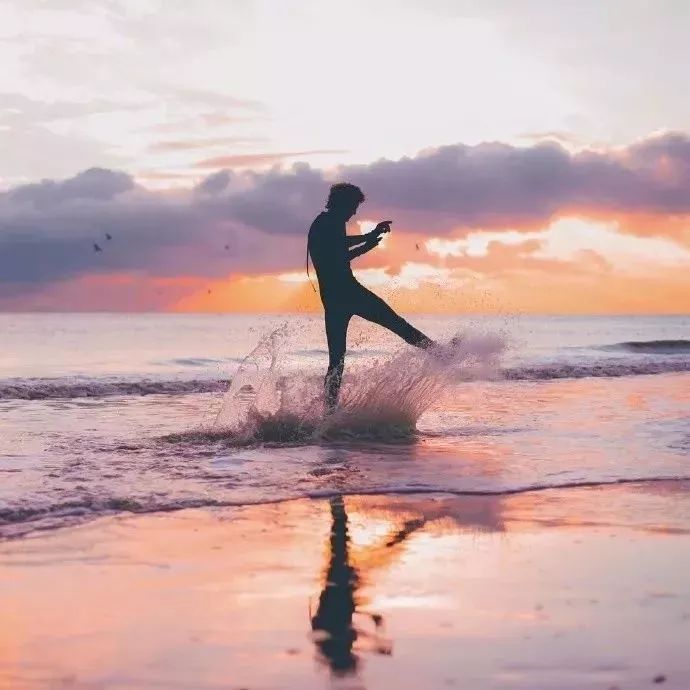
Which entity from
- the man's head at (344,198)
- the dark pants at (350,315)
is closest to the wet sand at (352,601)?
the dark pants at (350,315)

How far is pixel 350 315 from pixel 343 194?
1295mm

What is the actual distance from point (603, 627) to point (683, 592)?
0.68m

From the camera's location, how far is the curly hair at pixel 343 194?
9.40m

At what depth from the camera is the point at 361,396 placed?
32.0ft

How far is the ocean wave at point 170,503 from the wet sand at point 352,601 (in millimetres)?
188

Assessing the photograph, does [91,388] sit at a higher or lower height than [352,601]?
higher

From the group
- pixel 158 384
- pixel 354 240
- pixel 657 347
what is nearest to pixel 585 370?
pixel 158 384

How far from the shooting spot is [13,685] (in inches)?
116

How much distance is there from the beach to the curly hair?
1.88m

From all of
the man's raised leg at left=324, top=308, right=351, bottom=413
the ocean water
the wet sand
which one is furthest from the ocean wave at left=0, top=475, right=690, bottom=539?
the man's raised leg at left=324, top=308, right=351, bottom=413

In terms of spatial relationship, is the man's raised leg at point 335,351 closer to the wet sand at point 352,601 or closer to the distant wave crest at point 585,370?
the wet sand at point 352,601

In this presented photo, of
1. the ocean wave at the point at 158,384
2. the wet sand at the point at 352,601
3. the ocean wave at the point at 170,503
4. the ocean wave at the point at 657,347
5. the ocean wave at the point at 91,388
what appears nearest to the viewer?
the wet sand at the point at 352,601

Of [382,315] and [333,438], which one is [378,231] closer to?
[382,315]

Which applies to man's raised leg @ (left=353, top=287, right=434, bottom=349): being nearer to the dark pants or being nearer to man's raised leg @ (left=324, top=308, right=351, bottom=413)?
the dark pants
